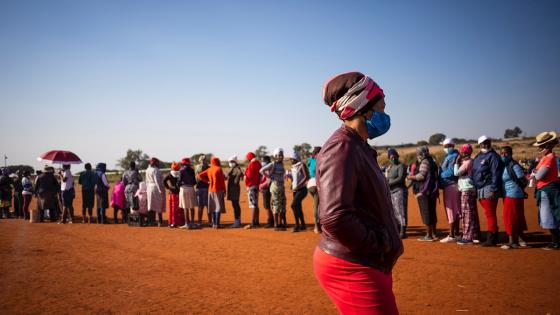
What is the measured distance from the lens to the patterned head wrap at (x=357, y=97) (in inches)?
81.4

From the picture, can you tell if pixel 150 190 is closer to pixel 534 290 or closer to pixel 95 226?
A: pixel 95 226

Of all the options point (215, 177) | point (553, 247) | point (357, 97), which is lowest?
point (553, 247)

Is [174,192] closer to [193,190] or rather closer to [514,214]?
[193,190]

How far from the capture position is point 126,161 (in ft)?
266

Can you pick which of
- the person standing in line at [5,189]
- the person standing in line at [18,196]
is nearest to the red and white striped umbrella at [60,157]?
the person standing in line at [5,189]

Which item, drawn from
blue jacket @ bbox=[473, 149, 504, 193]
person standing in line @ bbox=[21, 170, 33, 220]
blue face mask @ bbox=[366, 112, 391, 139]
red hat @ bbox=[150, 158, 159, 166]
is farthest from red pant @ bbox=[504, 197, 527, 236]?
person standing in line @ bbox=[21, 170, 33, 220]

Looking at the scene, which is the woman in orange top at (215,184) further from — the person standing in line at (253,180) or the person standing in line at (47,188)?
the person standing in line at (47,188)

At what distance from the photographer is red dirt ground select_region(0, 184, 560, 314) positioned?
463cm

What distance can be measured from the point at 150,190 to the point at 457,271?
9.45 metres

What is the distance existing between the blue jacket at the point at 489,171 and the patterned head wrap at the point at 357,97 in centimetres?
656

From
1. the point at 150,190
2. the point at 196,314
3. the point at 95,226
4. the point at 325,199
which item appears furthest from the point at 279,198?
the point at 325,199

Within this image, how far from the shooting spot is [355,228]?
5.82 ft

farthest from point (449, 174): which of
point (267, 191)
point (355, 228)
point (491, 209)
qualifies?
point (355, 228)

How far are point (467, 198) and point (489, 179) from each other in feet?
2.02
